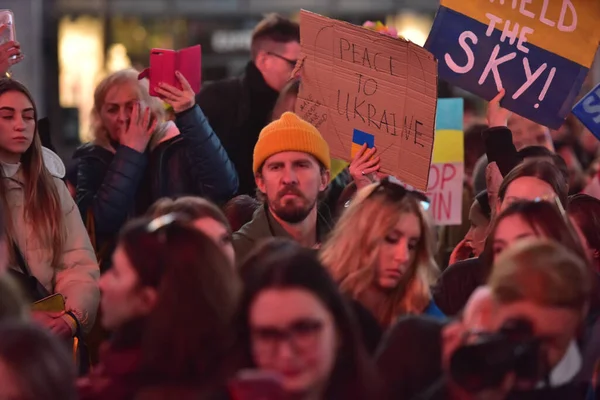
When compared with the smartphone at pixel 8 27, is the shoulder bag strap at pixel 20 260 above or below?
below

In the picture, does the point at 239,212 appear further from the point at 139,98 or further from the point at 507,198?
the point at 507,198

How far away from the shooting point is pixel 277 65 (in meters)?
8.59

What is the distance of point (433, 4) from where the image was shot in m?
A: 23.2

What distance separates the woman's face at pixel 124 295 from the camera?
14.9ft

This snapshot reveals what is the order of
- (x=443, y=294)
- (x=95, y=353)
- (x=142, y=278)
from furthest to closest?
(x=95, y=353), (x=443, y=294), (x=142, y=278)

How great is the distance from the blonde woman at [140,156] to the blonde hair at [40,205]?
0.66 meters

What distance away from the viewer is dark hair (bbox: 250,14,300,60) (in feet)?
28.3

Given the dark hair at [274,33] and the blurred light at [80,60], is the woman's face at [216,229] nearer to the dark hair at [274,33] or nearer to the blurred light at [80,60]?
the dark hair at [274,33]

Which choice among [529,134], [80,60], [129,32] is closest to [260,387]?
[529,134]

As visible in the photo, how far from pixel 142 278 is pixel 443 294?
2.00 metres

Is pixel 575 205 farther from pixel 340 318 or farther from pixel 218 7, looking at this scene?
pixel 218 7

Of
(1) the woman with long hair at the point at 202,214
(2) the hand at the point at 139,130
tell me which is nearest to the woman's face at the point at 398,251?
(1) the woman with long hair at the point at 202,214

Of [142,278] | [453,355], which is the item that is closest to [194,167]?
[142,278]

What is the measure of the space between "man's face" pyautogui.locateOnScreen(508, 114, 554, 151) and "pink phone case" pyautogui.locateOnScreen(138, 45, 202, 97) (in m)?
2.53
